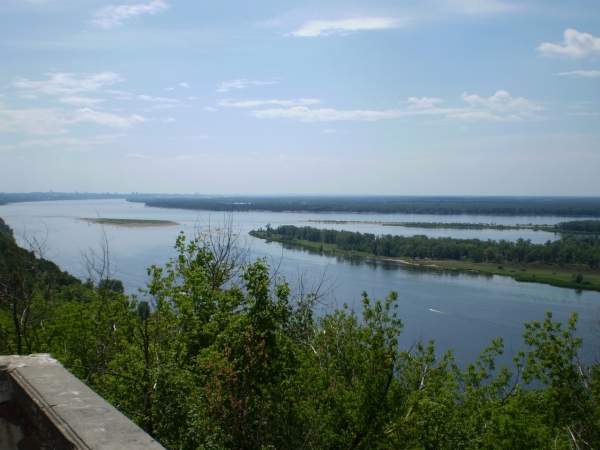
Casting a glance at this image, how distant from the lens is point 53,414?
1.63 m

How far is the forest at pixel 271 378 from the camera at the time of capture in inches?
172

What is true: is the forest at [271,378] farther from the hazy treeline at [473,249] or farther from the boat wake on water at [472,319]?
the hazy treeline at [473,249]

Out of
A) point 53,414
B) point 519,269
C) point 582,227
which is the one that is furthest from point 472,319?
point 582,227

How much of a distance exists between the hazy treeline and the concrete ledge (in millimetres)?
50136

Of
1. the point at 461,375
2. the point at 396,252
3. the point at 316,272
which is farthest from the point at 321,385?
the point at 396,252

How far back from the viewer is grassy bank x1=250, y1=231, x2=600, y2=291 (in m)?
38.8

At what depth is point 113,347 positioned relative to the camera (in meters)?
6.86

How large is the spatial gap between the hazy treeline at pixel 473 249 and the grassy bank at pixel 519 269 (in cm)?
124

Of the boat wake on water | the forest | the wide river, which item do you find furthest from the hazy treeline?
the forest

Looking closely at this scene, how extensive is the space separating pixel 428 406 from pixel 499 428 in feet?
5.76

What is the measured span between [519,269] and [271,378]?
148ft

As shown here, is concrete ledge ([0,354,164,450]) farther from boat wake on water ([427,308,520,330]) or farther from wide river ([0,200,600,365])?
boat wake on water ([427,308,520,330])

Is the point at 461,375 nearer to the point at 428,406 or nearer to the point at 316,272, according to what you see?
the point at 428,406

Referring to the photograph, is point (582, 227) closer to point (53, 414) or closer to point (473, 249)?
point (473, 249)
